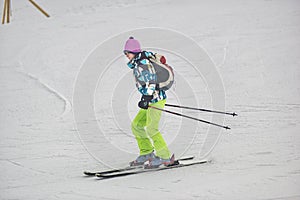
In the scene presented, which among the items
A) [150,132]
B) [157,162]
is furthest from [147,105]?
[157,162]

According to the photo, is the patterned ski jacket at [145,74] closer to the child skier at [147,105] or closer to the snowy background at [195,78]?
the child skier at [147,105]

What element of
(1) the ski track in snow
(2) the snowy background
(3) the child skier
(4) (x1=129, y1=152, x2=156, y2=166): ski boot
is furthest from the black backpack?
(1) the ski track in snow

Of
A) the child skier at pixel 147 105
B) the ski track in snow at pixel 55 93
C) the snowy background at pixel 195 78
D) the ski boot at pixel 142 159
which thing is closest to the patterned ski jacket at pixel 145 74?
the child skier at pixel 147 105

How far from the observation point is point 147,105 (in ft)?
11.0

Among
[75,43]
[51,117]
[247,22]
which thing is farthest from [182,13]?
[51,117]

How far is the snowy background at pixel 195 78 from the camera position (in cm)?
332

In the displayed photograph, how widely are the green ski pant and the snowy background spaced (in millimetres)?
158

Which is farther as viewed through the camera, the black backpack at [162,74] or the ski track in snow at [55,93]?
the ski track in snow at [55,93]

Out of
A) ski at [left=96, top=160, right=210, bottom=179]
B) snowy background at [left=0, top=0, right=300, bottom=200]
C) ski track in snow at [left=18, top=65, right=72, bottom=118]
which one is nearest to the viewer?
snowy background at [left=0, top=0, right=300, bottom=200]

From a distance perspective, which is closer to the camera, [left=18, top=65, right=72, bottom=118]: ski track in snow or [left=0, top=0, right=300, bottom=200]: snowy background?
[left=0, top=0, right=300, bottom=200]: snowy background

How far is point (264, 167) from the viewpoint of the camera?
3486 mm

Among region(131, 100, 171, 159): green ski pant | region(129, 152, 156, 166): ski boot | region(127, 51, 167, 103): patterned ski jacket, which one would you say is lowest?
region(129, 152, 156, 166): ski boot

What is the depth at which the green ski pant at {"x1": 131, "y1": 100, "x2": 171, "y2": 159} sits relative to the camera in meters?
3.39

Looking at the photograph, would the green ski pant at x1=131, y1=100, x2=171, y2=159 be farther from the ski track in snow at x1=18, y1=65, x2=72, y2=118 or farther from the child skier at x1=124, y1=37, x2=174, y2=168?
the ski track in snow at x1=18, y1=65, x2=72, y2=118
